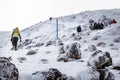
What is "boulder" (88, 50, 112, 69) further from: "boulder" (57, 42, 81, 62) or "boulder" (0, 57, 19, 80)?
"boulder" (0, 57, 19, 80)

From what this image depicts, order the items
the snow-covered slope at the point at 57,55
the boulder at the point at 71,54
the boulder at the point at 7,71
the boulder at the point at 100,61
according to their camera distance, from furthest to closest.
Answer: the boulder at the point at 71,54, the boulder at the point at 100,61, the snow-covered slope at the point at 57,55, the boulder at the point at 7,71

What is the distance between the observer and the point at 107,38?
25.8 m

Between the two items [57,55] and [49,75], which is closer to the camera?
[49,75]

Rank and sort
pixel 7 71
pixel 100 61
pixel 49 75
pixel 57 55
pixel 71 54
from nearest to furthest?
pixel 7 71
pixel 49 75
pixel 100 61
pixel 71 54
pixel 57 55

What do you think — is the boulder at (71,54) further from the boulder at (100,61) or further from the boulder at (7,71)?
the boulder at (7,71)

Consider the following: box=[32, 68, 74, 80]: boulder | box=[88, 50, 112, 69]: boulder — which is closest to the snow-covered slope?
box=[32, 68, 74, 80]: boulder

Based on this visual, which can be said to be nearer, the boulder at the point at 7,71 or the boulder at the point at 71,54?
the boulder at the point at 7,71

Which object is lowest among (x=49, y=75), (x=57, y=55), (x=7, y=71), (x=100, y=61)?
(x=49, y=75)

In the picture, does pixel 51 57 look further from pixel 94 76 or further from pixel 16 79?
pixel 16 79

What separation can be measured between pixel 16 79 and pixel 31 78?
0.53 metres

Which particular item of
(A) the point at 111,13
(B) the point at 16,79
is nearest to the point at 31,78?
(B) the point at 16,79

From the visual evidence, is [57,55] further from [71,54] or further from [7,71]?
[7,71]

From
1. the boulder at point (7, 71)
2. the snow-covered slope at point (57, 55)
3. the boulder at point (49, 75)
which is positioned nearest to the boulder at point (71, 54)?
the snow-covered slope at point (57, 55)

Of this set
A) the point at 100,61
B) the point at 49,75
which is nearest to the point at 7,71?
the point at 49,75
